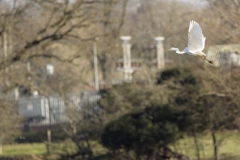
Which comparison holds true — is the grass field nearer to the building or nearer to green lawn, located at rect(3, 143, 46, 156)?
the building

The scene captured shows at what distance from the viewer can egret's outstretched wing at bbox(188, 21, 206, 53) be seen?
845 cm

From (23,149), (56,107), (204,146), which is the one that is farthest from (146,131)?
(23,149)

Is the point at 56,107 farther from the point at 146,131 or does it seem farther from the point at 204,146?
the point at 146,131

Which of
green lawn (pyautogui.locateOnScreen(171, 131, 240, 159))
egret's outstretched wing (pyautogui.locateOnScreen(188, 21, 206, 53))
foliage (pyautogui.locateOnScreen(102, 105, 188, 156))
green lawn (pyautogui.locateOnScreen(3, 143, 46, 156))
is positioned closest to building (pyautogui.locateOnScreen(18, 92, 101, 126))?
green lawn (pyautogui.locateOnScreen(3, 143, 46, 156))

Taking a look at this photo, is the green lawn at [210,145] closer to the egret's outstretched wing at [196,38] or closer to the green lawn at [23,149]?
the green lawn at [23,149]

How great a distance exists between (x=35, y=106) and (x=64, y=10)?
38.0ft

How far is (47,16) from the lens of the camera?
21.3 meters

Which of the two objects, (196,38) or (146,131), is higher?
(196,38)

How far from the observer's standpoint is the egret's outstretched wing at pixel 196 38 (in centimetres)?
845

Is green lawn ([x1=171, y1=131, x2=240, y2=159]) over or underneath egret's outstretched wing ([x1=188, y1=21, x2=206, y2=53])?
→ underneath

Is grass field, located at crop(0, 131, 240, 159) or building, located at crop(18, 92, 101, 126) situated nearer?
grass field, located at crop(0, 131, 240, 159)

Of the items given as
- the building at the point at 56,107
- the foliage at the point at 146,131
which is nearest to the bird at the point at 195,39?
the foliage at the point at 146,131

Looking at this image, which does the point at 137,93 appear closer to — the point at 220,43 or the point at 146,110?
the point at 146,110

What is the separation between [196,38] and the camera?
8562 mm
